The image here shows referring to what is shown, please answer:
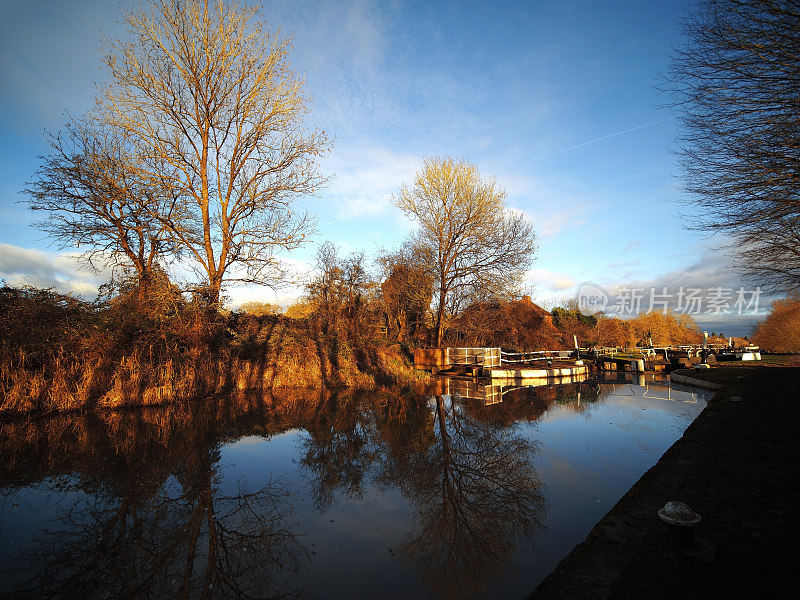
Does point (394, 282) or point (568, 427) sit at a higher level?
point (394, 282)

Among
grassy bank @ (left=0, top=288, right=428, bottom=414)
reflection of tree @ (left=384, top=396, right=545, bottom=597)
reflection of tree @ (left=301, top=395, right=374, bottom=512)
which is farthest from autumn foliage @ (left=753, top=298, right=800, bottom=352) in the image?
reflection of tree @ (left=301, top=395, right=374, bottom=512)

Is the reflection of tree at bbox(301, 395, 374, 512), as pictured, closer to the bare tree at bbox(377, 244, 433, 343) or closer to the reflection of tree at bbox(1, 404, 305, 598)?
the reflection of tree at bbox(1, 404, 305, 598)

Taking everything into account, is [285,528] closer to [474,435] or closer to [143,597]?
[143,597]

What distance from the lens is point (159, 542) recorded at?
3600 mm

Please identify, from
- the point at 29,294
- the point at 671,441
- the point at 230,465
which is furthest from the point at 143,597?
the point at 29,294

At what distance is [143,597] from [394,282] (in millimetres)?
22617

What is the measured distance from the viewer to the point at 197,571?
318cm

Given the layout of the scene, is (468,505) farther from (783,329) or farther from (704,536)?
(783,329)

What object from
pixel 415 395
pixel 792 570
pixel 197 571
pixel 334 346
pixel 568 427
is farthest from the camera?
pixel 334 346

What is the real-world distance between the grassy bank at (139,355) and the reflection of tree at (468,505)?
7536 mm

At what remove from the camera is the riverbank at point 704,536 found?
262 centimetres

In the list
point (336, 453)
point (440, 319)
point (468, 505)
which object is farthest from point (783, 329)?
point (336, 453)

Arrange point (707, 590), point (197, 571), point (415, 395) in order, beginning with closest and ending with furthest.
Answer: point (707, 590) < point (197, 571) < point (415, 395)

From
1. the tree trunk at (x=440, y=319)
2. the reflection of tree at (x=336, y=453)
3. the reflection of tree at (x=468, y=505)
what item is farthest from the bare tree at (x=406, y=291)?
the reflection of tree at (x=468, y=505)
